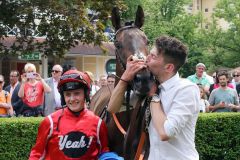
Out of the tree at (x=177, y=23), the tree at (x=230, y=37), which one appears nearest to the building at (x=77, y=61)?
the tree at (x=177, y=23)

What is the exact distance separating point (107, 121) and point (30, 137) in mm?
3864

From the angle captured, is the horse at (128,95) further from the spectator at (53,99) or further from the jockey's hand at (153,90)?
the spectator at (53,99)

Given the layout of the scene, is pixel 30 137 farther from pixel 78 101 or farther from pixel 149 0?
pixel 149 0

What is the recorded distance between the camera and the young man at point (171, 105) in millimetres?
3430

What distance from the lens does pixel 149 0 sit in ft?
129

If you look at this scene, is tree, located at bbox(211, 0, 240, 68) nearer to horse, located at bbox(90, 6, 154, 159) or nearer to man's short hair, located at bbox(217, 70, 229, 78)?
man's short hair, located at bbox(217, 70, 229, 78)

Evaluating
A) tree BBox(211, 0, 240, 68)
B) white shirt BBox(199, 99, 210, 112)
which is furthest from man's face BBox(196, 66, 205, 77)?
tree BBox(211, 0, 240, 68)

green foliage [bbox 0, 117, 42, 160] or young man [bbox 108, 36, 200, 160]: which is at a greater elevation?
young man [bbox 108, 36, 200, 160]

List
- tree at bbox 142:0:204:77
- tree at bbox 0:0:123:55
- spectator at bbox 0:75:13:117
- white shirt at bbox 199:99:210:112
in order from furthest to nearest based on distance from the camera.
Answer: tree at bbox 142:0:204:77, tree at bbox 0:0:123:55, white shirt at bbox 199:99:210:112, spectator at bbox 0:75:13:117

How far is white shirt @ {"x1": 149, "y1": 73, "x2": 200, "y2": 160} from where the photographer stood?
3.41 metres

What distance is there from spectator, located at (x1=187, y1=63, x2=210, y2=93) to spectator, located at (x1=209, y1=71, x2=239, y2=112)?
104cm

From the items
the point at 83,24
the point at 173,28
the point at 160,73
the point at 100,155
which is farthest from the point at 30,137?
the point at 173,28

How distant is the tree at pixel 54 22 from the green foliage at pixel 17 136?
6565 millimetres

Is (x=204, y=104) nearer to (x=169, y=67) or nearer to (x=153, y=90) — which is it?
(x=153, y=90)
